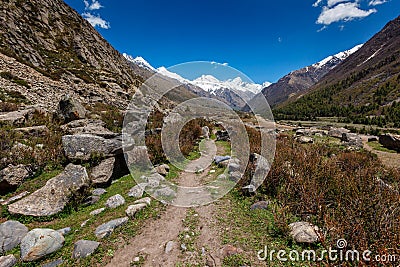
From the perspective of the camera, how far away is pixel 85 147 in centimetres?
752

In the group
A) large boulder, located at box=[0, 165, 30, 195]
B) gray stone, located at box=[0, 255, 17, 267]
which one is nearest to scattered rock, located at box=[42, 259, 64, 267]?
gray stone, located at box=[0, 255, 17, 267]

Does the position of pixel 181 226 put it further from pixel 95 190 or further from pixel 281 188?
pixel 95 190

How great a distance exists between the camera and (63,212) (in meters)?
5.52

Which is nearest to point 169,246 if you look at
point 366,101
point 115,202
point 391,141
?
point 115,202

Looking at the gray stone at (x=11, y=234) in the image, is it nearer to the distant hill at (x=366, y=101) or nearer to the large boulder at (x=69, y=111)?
the large boulder at (x=69, y=111)

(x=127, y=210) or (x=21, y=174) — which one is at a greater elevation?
(x=21, y=174)

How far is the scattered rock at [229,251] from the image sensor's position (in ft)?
12.9

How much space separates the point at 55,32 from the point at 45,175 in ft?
164

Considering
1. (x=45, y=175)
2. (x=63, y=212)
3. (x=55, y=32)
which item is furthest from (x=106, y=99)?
(x=55, y=32)

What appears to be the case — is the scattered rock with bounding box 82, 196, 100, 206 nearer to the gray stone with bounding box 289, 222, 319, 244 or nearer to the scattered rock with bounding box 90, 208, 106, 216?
the scattered rock with bounding box 90, 208, 106, 216

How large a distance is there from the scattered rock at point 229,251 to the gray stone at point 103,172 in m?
4.98

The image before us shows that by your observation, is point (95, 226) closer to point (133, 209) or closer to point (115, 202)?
point (133, 209)

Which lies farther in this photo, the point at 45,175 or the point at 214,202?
the point at 45,175

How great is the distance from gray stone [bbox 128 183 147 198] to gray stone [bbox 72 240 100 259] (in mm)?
2167
